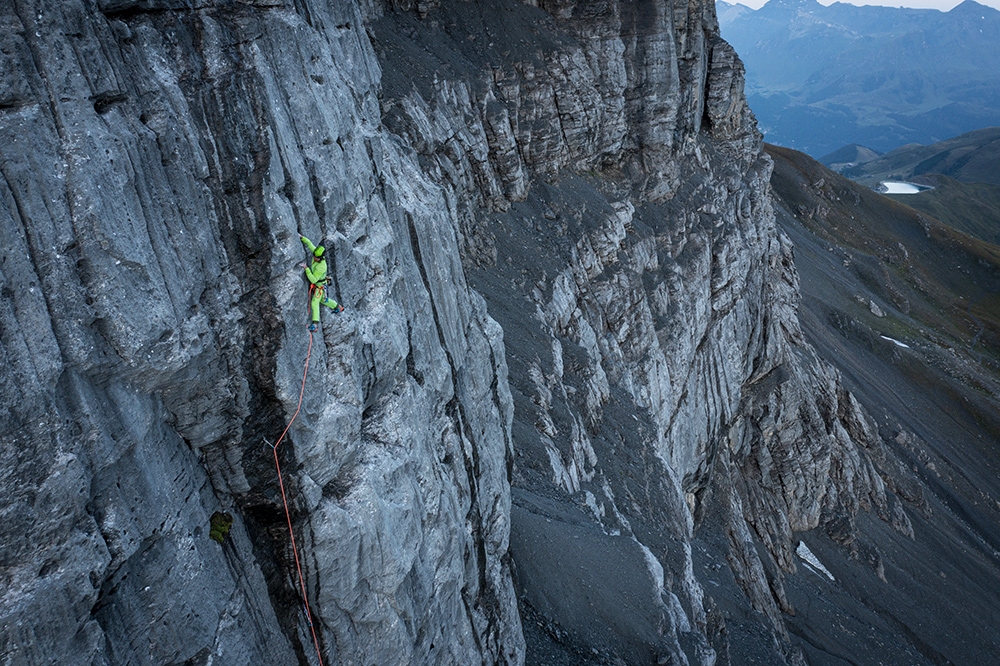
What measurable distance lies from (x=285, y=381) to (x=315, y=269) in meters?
2.09

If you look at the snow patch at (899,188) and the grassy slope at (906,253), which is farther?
→ the snow patch at (899,188)

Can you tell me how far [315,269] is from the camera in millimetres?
10852

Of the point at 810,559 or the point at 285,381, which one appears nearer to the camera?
the point at 285,381

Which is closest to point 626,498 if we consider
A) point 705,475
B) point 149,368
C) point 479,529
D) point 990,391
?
point 479,529

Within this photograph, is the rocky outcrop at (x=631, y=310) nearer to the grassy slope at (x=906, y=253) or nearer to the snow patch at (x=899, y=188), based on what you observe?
the grassy slope at (x=906, y=253)

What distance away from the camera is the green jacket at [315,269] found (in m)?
10.8

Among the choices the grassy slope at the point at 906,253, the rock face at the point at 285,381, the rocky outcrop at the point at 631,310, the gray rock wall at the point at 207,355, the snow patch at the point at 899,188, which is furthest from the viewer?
the snow patch at the point at 899,188

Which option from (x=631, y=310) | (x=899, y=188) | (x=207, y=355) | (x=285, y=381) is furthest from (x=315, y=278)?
(x=899, y=188)

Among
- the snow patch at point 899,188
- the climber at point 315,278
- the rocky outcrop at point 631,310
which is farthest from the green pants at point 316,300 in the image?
the snow patch at point 899,188

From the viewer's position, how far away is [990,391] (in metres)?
68.2

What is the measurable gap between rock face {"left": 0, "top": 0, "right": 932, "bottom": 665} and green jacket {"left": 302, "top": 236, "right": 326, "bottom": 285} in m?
0.31

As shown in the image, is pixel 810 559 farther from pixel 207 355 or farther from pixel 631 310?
pixel 207 355

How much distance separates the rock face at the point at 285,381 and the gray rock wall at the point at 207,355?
0.13ft

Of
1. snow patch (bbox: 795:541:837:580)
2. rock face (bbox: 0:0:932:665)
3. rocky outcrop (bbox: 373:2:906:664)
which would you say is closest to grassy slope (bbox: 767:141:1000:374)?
rocky outcrop (bbox: 373:2:906:664)
